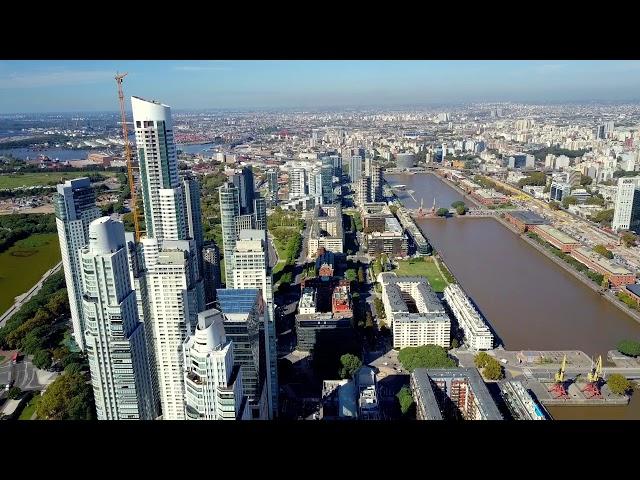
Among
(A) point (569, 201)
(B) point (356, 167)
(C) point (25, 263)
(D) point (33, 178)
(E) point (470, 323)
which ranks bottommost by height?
(E) point (470, 323)

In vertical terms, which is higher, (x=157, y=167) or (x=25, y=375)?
(x=157, y=167)

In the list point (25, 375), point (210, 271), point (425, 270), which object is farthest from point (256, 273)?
point (425, 270)

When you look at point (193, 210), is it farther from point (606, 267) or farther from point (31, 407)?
point (606, 267)

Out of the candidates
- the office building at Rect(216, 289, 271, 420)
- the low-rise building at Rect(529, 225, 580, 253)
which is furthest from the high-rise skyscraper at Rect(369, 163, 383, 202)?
the office building at Rect(216, 289, 271, 420)

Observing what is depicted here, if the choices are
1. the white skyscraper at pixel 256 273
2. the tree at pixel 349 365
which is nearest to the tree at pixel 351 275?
the tree at pixel 349 365

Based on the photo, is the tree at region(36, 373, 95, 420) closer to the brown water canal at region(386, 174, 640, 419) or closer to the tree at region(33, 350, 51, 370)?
the tree at region(33, 350, 51, 370)
